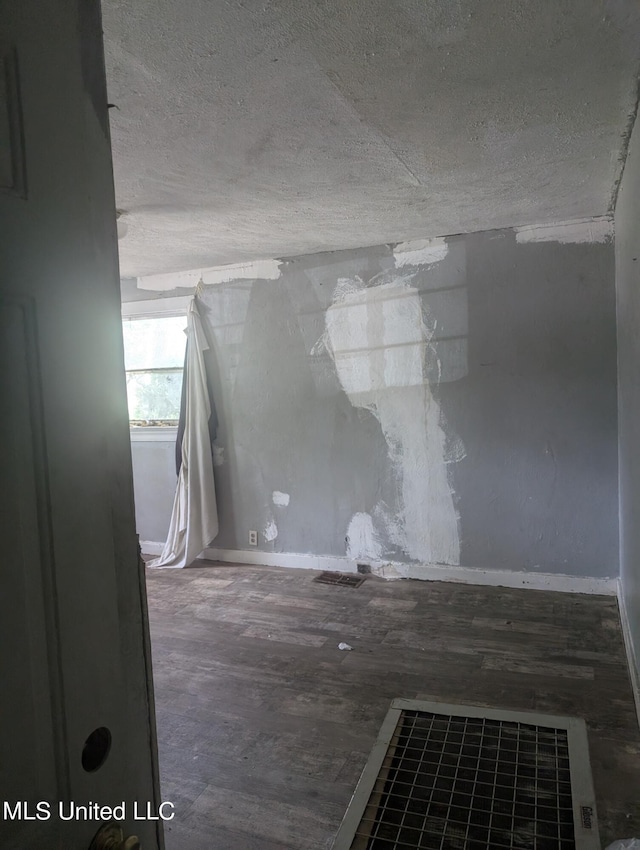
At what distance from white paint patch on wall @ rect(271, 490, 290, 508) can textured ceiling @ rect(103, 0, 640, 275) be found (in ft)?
6.70

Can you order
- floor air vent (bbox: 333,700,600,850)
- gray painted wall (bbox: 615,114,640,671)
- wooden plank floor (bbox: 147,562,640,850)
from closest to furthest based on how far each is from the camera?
floor air vent (bbox: 333,700,600,850) → wooden plank floor (bbox: 147,562,640,850) → gray painted wall (bbox: 615,114,640,671)

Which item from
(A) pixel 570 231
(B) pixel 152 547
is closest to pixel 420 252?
(A) pixel 570 231

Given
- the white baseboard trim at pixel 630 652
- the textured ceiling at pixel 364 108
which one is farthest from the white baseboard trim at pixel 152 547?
A: the white baseboard trim at pixel 630 652

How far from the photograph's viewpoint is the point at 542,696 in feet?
8.41

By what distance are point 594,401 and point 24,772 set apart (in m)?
3.70

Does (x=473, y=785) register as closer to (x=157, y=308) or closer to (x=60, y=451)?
(x=60, y=451)

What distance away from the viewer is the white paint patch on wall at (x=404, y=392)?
4.11 metres

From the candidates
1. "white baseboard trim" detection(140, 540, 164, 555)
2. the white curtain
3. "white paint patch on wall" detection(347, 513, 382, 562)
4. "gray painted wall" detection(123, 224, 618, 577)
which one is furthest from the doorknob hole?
"white baseboard trim" detection(140, 540, 164, 555)

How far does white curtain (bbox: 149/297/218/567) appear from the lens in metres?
4.69

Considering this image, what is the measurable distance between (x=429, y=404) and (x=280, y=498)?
1.38m

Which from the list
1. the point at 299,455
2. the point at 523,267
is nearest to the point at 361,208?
the point at 523,267

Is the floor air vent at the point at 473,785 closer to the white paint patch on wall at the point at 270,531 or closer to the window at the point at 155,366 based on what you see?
the white paint patch on wall at the point at 270,531

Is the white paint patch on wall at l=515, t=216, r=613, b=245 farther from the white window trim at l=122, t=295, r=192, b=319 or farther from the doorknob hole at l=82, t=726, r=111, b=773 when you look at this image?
the doorknob hole at l=82, t=726, r=111, b=773

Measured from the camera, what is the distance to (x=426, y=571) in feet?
13.8
